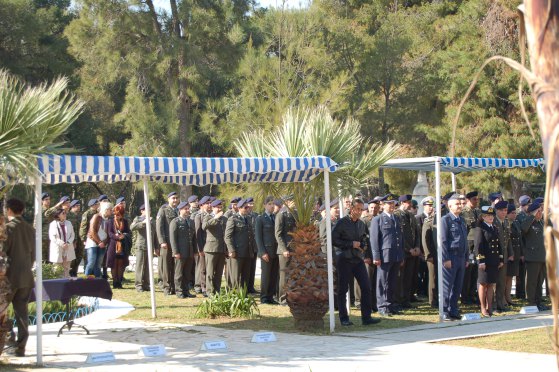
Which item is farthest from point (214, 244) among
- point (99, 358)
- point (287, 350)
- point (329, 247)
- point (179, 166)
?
point (99, 358)

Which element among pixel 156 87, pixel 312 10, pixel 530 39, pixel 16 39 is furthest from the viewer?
pixel 16 39

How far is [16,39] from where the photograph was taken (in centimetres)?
3450

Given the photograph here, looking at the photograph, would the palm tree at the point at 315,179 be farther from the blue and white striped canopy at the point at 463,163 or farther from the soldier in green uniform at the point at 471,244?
the soldier in green uniform at the point at 471,244

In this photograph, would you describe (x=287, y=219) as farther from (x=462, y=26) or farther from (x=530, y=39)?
(x=462, y=26)

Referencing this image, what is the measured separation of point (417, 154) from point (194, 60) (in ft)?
31.3

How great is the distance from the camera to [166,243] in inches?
688

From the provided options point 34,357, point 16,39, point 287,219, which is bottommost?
point 34,357

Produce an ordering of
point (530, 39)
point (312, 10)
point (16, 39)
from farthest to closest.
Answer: point (16, 39)
point (312, 10)
point (530, 39)

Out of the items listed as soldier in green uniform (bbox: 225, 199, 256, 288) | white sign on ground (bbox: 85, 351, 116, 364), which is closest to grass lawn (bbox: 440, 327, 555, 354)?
white sign on ground (bbox: 85, 351, 116, 364)

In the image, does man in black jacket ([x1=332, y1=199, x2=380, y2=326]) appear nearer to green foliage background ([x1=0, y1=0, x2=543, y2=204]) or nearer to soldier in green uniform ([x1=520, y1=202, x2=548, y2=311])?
soldier in green uniform ([x1=520, y1=202, x2=548, y2=311])

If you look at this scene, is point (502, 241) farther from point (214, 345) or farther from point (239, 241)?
point (214, 345)

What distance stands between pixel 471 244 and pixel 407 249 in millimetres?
1181

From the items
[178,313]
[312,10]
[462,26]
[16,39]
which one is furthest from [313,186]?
[16,39]

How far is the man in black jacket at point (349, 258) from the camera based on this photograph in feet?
41.5
